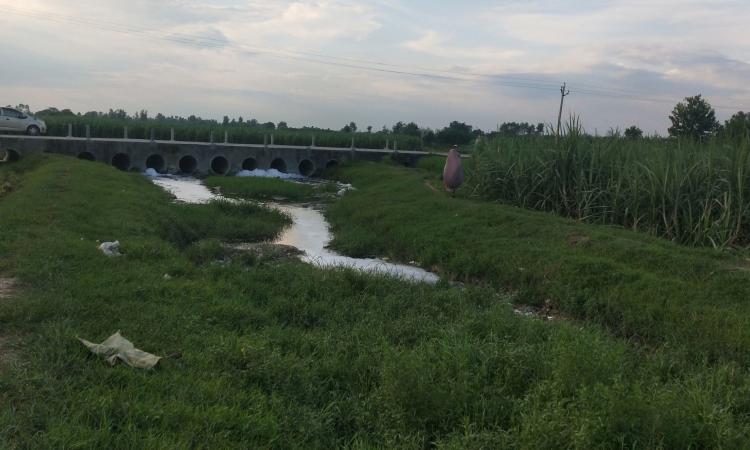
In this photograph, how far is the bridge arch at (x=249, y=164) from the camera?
27209mm

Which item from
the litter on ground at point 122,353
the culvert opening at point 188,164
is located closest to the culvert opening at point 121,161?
the culvert opening at point 188,164

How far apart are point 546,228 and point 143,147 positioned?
1960cm

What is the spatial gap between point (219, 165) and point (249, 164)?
4.46ft

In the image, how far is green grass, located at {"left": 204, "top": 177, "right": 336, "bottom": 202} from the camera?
18.7 meters

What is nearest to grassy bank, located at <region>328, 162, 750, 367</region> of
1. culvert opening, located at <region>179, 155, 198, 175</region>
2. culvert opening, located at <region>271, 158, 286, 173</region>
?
culvert opening, located at <region>179, 155, 198, 175</region>

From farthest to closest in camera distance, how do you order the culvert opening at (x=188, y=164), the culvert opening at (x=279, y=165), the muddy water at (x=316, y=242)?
1. the culvert opening at (x=279, y=165)
2. the culvert opening at (x=188, y=164)
3. the muddy water at (x=316, y=242)

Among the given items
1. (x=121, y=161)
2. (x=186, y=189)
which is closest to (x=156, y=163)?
(x=121, y=161)

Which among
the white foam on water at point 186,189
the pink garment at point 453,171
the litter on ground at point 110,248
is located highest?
the pink garment at point 453,171

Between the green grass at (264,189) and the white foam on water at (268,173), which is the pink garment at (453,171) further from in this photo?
the white foam on water at (268,173)

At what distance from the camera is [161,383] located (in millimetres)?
3566

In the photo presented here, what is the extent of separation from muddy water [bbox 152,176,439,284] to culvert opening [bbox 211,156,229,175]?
565cm

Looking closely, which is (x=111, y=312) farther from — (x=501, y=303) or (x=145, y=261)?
(x=501, y=303)

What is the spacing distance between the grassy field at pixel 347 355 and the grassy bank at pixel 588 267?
0.04 meters

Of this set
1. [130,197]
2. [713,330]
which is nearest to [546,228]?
[713,330]
